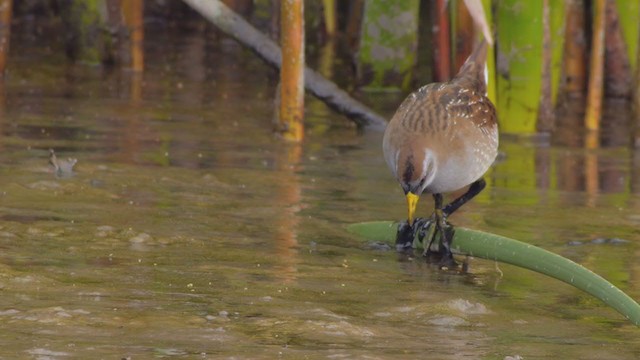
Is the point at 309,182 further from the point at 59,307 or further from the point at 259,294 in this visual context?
the point at 59,307

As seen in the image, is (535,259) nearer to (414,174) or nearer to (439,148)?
(414,174)

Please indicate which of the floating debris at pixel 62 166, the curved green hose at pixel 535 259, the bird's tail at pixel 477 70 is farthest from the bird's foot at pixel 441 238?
the floating debris at pixel 62 166

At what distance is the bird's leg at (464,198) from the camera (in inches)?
278

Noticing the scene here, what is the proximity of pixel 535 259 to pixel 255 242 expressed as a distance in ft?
5.05

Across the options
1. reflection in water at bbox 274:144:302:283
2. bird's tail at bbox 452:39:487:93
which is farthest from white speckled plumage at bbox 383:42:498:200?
reflection in water at bbox 274:144:302:283

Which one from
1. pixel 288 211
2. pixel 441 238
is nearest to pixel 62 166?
pixel 288 211

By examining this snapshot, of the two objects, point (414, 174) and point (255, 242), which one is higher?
point (414, 174)

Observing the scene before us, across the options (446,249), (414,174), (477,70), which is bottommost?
(446,249)

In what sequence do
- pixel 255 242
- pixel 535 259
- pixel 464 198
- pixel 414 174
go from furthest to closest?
pixel 464 198 < pixel 255 242 < pixel 414 174 < pixel 535 259

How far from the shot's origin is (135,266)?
6250 millimetres

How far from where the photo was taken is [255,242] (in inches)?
271

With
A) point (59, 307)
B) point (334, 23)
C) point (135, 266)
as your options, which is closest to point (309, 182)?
point (135, 266)

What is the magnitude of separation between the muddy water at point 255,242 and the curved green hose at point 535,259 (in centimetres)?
15

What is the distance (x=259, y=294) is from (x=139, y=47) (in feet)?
21.0
